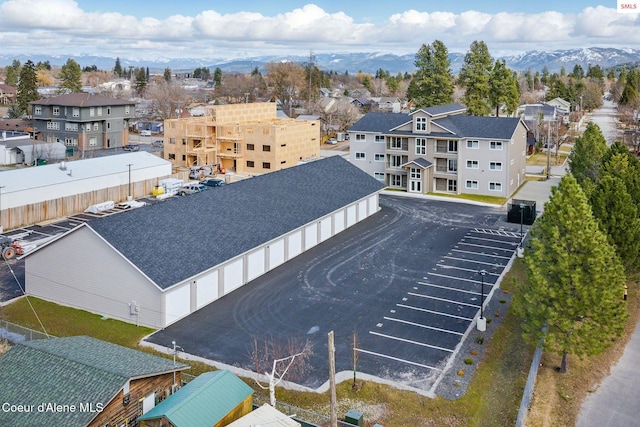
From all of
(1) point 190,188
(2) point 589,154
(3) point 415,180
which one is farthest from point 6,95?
(2) point 589,154

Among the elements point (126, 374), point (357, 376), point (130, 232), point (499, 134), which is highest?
point (499, 134)

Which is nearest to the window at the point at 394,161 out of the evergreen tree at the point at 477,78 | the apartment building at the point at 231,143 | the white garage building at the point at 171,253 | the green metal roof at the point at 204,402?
the apartment building at the point at 231,143

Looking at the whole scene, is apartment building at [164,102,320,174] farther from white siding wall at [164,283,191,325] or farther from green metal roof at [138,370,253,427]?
green metal roof at [138,370,253,427]

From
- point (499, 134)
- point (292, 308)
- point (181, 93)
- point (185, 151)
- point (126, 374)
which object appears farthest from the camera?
point (181, 93)

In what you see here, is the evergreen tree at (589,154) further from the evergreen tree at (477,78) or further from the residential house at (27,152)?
the residential house at (27,152)

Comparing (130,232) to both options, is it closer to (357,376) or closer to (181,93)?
(357,376)

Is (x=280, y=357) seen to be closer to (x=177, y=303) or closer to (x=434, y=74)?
(x=177, y=303)

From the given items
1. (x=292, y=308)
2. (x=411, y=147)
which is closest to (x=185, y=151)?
(x=411, y=147)
